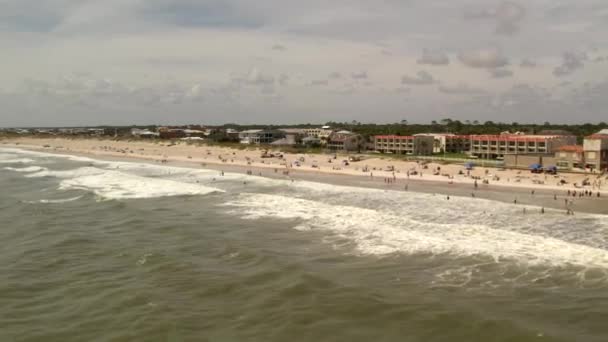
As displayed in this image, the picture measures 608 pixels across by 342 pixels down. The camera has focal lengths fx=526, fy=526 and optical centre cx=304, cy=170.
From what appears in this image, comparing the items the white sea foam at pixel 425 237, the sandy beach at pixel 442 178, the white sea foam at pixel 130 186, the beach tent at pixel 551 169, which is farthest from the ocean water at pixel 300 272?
the beach tent at pixel 551 169

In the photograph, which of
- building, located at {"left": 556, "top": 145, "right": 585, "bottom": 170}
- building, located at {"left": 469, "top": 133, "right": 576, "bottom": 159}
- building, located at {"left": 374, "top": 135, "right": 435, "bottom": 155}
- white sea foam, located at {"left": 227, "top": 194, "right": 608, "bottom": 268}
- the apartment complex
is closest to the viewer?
white sea foam, located at {"left": 227, "top": 194, "right": 608, "bottom": 268}

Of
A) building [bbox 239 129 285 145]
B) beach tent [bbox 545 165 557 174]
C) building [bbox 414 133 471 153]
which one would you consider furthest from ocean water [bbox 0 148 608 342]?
building [bbox 239 129 285 145]

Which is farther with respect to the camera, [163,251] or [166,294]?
Result: [163,251]

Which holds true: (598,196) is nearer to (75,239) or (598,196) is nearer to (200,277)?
(200,277)

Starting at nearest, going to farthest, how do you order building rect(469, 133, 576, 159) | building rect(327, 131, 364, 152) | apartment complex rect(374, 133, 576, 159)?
building rect(469, 133, 576, 159) → apartment complex rect(374, 133, 576, 159) → building rect(327, 131, 364, 152)

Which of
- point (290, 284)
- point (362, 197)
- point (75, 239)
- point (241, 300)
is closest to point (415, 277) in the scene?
point (290, 284)

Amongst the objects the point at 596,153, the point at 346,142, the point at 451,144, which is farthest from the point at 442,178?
the point at 346,142

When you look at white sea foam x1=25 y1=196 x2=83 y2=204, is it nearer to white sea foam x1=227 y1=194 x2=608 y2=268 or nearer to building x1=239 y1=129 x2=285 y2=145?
white sea foam x1=227 y1=194 x2=608 y2=268
